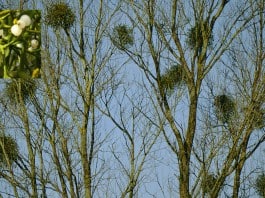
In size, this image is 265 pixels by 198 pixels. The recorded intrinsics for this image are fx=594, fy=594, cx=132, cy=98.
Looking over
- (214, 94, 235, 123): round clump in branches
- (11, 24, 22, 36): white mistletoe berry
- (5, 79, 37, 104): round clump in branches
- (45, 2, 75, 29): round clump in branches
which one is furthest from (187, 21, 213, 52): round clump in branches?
(11, 24, 22, 36): white mistletoe berry

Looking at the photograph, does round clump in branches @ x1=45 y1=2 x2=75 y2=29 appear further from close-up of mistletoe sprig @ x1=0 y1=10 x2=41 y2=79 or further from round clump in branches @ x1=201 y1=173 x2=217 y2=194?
round clump in branches @ x1=201 y1=173 x2=217 y2=194

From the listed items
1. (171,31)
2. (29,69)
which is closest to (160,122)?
(171,31)

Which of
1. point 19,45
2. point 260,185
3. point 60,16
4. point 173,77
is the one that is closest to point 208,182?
point 260,185

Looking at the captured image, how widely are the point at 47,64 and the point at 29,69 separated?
163cm

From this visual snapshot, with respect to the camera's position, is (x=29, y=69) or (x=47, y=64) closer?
(x=29, y=69)

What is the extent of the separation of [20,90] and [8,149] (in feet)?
1.88

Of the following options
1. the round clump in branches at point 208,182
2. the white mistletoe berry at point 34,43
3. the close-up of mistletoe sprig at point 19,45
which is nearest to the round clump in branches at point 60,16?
the close-up of mistletoe sprig at point 19,45

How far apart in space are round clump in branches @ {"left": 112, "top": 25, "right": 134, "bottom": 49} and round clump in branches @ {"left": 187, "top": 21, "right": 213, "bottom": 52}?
0.58m

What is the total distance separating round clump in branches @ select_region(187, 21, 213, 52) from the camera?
584 centimetres

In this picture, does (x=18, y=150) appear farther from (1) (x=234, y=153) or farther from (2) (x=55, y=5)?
(1) (x=234, y=153)

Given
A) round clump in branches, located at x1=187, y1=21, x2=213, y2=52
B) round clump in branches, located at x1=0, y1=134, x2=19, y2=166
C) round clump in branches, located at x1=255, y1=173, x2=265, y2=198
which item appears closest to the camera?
round clump in branches, located at x1=0, y1=134, x2=19, y2=166

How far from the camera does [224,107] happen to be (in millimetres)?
5836

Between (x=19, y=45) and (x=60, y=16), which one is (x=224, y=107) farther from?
(x=19, y=45)

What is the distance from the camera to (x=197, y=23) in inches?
232
